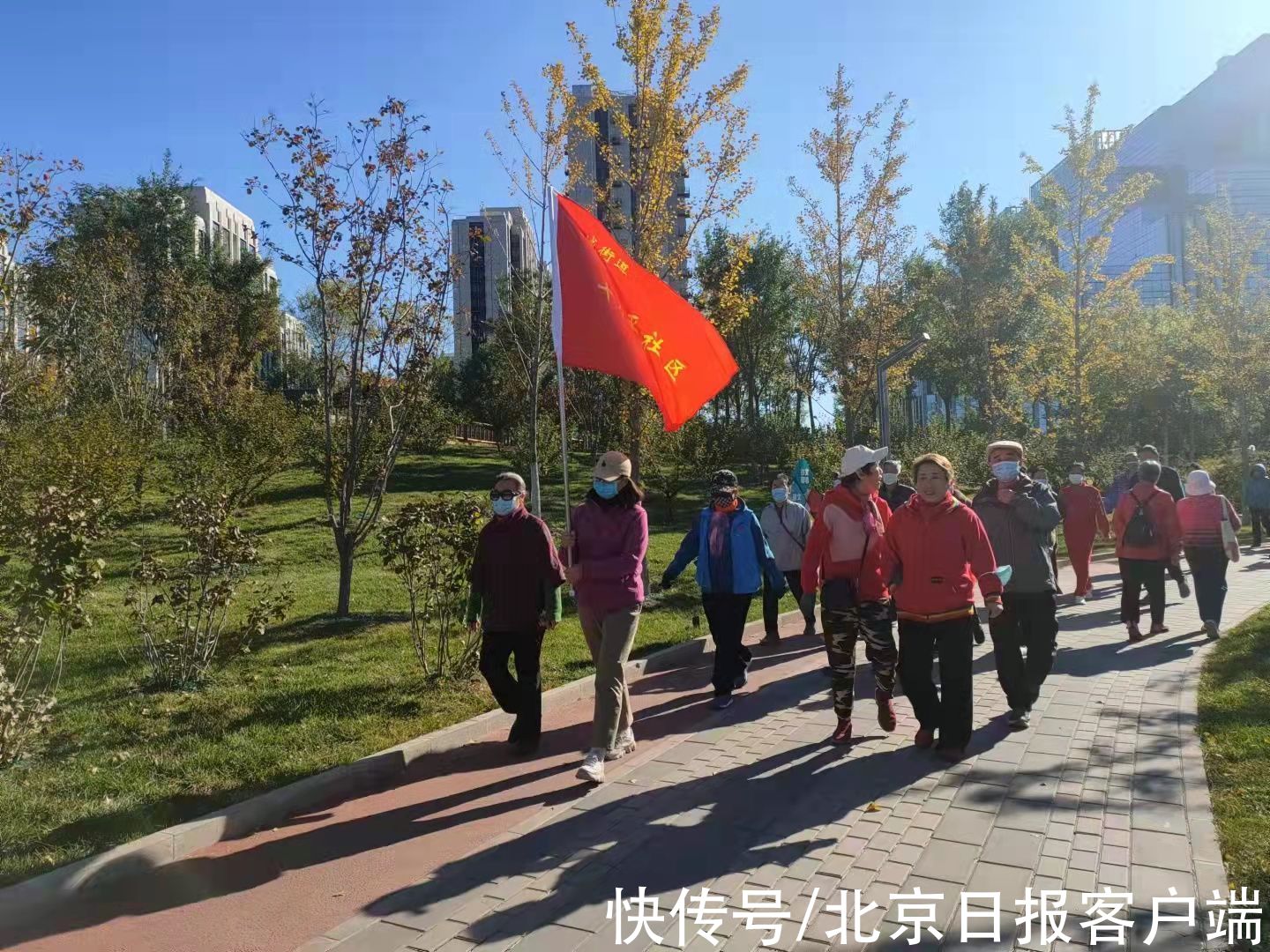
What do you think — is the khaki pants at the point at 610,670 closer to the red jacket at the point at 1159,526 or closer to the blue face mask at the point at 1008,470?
the blue face mask at the point at 1008,470

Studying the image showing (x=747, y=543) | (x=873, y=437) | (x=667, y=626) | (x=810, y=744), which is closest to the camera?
(x=810, y=744)

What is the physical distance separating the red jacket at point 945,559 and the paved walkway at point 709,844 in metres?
1.00

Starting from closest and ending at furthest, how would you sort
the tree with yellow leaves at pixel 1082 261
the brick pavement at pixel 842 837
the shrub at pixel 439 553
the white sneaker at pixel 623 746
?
the brick pavement at pixel 842 837 < the white sneaker at pixel 623 746 < the shrub at pixel 439 553 < the tree with yellow leaves at pixel 1082 261

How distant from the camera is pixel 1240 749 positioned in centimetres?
532

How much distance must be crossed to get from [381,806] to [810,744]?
2.71 m

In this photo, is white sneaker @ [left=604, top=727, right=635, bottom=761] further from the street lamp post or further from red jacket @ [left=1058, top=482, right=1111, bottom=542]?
the street lamp post

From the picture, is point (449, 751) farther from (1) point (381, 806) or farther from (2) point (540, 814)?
(2) point (540, 814)

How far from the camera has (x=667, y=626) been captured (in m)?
10.0

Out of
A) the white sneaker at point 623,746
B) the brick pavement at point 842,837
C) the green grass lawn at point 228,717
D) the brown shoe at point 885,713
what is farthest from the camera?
the brown shoe at point 885,713

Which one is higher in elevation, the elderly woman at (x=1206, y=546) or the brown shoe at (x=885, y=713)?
the elderly woman at (x=1206, y=546)

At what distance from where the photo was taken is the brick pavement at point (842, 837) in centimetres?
355

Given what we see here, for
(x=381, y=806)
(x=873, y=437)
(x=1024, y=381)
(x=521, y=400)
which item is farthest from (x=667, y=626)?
(x=873, y=437)

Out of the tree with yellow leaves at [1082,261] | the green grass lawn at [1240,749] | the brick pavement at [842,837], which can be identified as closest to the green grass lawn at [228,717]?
the brick pavement at [842,837]

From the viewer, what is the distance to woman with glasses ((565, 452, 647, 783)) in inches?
214
